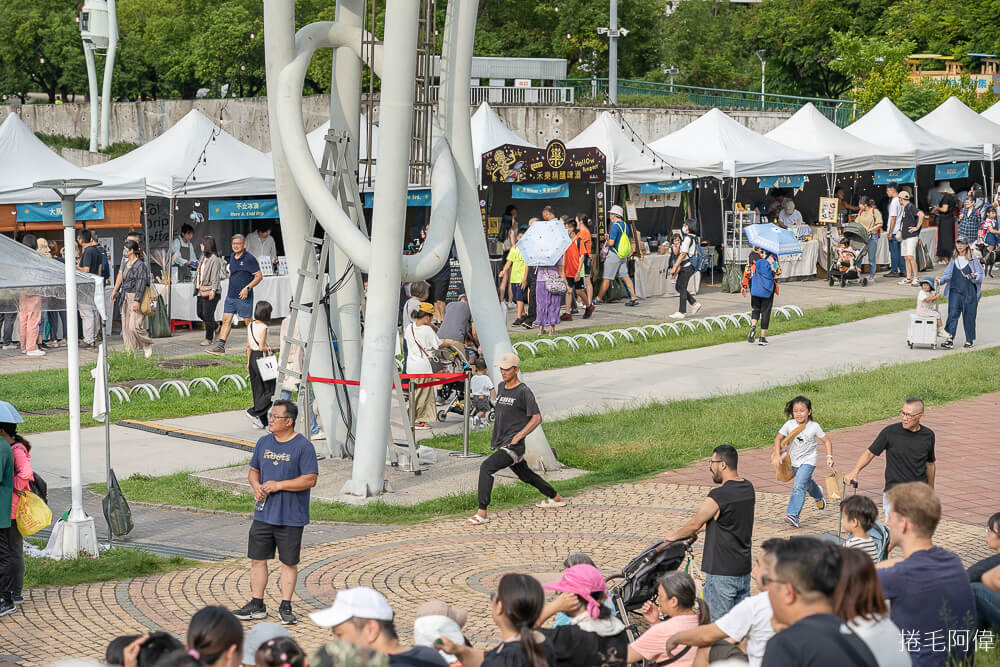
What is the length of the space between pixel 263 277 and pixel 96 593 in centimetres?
1465

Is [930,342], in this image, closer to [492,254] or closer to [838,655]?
[492,254]

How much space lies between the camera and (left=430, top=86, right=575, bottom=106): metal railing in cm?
4147

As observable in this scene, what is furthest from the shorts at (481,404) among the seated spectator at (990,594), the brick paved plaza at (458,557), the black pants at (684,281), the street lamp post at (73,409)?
the black pants at (684,281)

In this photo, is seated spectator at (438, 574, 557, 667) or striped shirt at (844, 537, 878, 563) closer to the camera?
seated spectator at (438, 574, 557, 667)

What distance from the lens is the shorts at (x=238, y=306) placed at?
21.5 meters

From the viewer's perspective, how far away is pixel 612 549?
10.9 meters

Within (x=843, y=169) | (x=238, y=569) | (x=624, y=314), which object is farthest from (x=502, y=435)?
(x=843, y=169)

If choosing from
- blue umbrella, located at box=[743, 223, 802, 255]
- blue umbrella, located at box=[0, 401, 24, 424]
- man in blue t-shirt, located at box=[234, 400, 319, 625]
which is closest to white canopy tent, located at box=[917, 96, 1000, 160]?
blue umbrella, located at box=[743, 223, 802, 255]

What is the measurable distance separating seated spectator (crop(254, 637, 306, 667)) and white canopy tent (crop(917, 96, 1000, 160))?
112 feet

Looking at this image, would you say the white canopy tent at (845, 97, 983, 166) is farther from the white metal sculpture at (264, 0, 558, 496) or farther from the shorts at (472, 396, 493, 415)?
the white metal sculpture at (264, 0, 558, 496)

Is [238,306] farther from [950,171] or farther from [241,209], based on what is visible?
[950,171]

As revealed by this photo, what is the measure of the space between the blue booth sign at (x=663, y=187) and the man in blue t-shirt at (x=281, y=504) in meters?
20.0

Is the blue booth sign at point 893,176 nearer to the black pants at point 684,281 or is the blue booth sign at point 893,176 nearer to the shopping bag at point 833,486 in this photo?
the black pants at point 684,281

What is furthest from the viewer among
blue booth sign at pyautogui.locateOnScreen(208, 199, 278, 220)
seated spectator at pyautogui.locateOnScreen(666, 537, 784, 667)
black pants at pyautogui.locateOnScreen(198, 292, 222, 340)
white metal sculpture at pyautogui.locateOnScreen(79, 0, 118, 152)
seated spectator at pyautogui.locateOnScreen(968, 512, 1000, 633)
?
white metal sculpture at pyautogui.locateOnScreen(79, 0, 118, 152)
